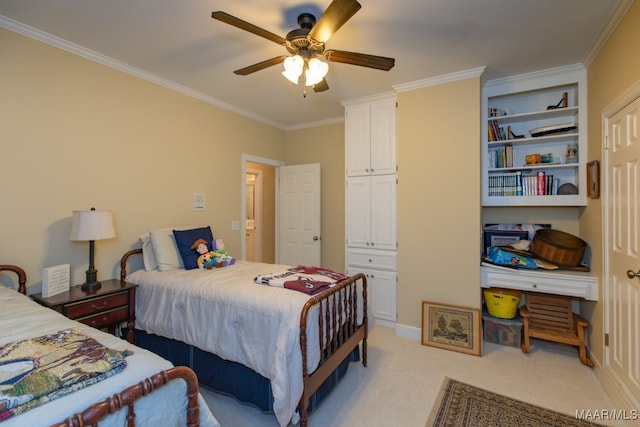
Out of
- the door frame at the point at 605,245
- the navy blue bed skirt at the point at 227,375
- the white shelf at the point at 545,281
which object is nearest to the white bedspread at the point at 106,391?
the navy blue bed skirt at the point at 227,375

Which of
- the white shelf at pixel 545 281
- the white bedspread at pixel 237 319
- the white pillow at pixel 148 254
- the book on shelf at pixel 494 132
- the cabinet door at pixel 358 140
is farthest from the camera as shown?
the cabinet door at pixel 358 140

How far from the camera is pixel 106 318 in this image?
229cm

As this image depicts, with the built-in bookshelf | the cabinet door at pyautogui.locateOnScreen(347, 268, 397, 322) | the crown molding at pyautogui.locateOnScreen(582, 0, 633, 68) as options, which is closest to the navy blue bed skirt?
the cabinet door at pyautogui.locateOnScreen(347, 268, 397, 322)

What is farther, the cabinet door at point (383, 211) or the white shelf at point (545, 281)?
the cabinet door at point (383, 211)

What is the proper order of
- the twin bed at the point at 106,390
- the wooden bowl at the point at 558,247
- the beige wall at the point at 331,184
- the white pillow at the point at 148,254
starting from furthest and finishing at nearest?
the beige wall at the point at 331,184
the white pillow at the point at 148,254
the wooden bowl at the point at 558,247
the twin bed at the point at 106,390

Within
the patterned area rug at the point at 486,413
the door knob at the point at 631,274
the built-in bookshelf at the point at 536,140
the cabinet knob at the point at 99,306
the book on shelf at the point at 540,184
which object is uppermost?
the built-in bookshelf at the point at 536,140

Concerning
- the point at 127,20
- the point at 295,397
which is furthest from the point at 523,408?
the point at 127,20

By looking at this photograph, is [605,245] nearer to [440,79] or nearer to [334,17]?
[440,79]

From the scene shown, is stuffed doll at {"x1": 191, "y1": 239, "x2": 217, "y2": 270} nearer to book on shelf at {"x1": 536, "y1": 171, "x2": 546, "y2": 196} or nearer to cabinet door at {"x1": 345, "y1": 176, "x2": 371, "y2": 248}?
cabinet door at {"x1": 345, "y1": 176, "x2": 371, "y2": 248}

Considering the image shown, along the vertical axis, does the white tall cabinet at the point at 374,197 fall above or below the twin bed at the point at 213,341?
above

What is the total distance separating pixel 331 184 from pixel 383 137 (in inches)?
47.0

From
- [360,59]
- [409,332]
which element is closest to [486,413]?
[409,332]

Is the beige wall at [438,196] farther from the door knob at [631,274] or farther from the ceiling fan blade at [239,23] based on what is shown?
the ceiling fan blade at [239,23]

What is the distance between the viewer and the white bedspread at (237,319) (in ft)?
5.57
